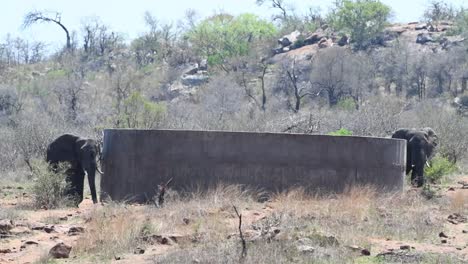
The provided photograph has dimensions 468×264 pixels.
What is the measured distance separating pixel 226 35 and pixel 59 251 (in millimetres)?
66802

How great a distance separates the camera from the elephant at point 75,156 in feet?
72.7

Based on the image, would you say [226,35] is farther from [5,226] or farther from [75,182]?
[5,226]

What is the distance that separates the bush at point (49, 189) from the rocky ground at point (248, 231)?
0.45 meters

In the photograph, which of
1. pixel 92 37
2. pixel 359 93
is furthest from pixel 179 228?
pixel 92 37

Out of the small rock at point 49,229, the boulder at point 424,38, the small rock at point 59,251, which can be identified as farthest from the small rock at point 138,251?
the boulder at point 424,38

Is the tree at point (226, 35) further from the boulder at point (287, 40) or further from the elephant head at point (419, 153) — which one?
the elephant head at point (419, 153)

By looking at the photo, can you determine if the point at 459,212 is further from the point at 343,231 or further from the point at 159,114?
the point at 159,114

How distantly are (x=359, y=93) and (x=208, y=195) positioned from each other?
1669 inches

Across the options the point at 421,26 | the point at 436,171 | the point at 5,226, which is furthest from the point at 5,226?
the point at 421,26

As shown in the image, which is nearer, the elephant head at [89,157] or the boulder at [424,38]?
the elephant head at [89,157]

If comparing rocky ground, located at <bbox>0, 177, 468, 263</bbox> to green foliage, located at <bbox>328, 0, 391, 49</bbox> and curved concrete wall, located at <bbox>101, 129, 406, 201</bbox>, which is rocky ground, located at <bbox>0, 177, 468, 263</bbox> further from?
green foliage, located at <bbox>328, 0, 391, 49</bbox>

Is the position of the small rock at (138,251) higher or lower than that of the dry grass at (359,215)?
lower

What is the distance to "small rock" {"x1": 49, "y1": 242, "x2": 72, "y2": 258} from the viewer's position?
12914mm

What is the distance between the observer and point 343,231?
14.7 meters
